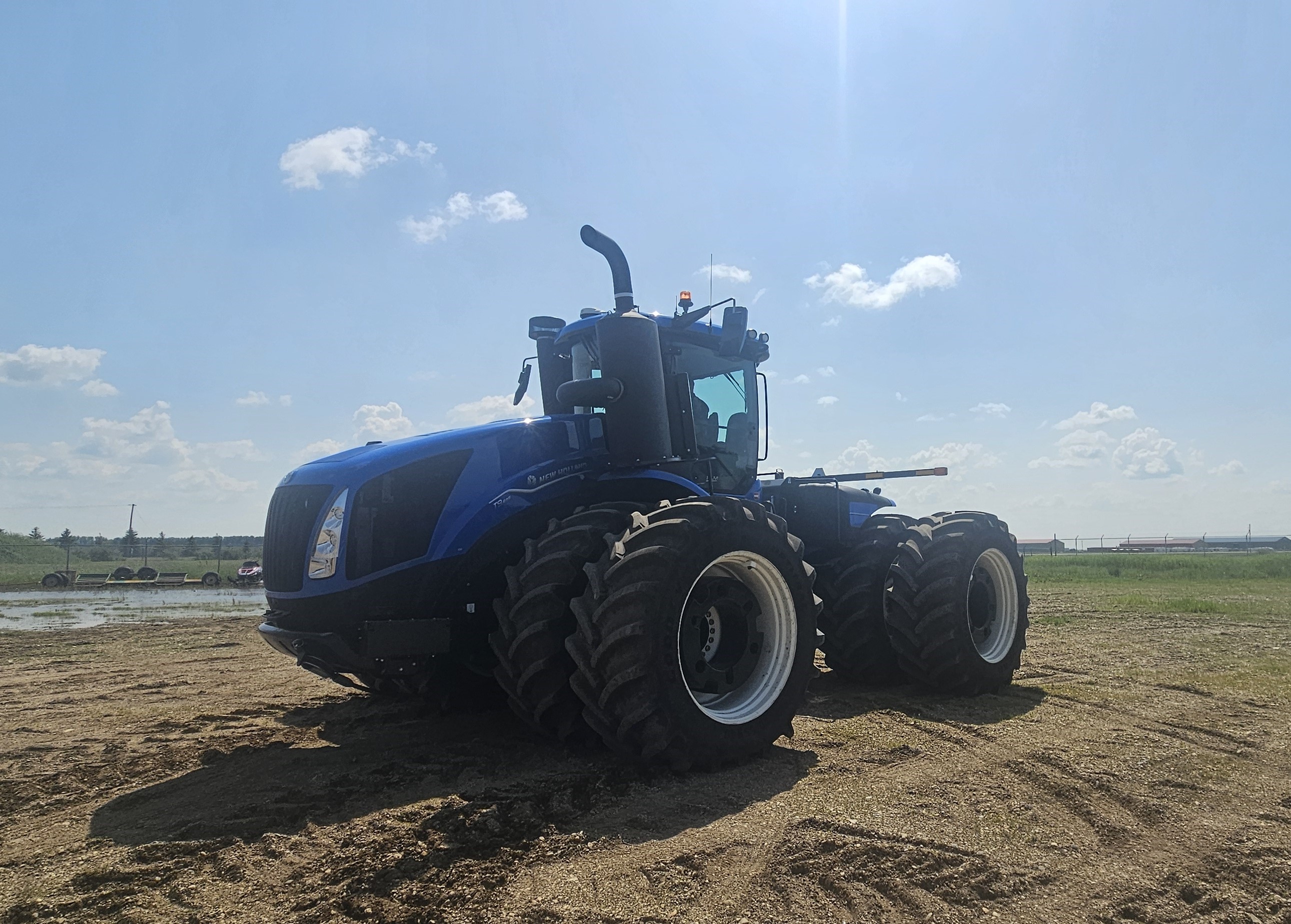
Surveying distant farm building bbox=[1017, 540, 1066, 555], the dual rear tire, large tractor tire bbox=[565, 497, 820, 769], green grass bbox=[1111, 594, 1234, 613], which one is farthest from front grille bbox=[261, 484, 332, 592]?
distant farm building bbox=[1017, 540, 1066, 555]

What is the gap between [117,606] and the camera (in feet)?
64.0

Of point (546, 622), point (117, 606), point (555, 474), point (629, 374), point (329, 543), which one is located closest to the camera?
point (546, 622)

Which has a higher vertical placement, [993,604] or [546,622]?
[546,622]

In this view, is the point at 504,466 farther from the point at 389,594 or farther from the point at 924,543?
the point at 924,543

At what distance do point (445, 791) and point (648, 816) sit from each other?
117 cm

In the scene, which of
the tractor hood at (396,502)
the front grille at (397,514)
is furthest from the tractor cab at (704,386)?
the front grille at (397,514)

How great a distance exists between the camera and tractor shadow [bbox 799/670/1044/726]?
6.29 metres

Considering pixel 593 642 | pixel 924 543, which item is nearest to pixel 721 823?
pixel 593 642

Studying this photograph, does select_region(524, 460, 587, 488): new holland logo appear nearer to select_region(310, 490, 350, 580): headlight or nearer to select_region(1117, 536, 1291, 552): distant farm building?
select_region(310, 490, 350, 580): headlight

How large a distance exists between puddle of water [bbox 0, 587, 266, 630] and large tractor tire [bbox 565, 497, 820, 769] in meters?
13.3

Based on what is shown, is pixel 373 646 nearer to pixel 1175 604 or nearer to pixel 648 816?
pixel 648 816

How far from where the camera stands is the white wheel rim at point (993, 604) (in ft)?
25.4

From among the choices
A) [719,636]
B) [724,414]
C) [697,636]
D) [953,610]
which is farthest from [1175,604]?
[697,636]

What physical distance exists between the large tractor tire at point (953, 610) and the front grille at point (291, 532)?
4723 mm
